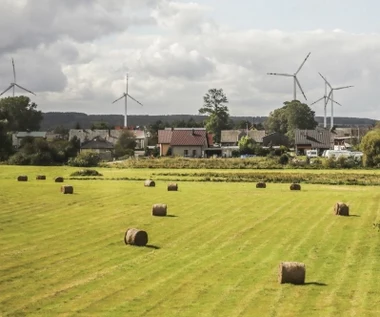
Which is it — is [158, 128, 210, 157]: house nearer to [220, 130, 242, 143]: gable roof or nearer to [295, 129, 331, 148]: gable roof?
[295, 129, 331, 148]: gable roof

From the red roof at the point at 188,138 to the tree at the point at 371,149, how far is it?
43847 mm

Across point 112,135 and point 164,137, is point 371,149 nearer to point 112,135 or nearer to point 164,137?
point 164,137

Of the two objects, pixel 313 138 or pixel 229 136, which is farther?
pixel 229 136

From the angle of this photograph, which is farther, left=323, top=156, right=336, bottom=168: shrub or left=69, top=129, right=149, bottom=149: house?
left=69, top=129, right=149, bottom=149: house

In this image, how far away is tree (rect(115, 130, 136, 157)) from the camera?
14050 cm

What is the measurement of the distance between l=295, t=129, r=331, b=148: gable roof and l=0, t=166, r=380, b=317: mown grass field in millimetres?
111389

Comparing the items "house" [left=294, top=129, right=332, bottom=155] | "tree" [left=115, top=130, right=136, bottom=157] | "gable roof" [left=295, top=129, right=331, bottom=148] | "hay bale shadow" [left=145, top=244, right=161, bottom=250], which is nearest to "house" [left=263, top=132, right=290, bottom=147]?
"house" [left=294, top=129, right=332, bottom=155]

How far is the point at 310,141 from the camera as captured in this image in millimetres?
156500

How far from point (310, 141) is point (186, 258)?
13313 centimetres

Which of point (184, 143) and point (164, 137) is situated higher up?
point (164, 137)

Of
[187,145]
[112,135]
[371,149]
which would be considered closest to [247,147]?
[187,145]

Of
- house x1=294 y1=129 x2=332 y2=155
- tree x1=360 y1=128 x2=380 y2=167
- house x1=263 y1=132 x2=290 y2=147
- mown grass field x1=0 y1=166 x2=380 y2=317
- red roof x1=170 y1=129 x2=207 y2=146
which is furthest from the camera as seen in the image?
house x1=263 y1=132 x2=290 y2=147

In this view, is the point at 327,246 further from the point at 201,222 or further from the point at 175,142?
the point at 175,142

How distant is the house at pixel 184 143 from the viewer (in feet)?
458
